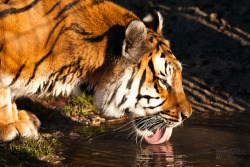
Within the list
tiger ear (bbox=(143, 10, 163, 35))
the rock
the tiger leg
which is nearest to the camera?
the tiger leg

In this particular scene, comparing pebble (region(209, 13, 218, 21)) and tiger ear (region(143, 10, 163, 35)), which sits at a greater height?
pebble (region(209, 13, 218, 21))

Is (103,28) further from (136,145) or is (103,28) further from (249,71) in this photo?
(249,71)

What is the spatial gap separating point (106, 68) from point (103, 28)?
0.41 meters

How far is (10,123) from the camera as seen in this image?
4703 mm

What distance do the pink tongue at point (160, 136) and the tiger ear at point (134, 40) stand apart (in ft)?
3.22

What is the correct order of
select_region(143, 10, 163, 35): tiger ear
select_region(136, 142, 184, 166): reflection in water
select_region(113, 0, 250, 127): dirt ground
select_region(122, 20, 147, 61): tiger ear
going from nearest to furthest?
select_region(122, 20, 147, 61): tiger ear, select_region(136, 142, 184, 166): reflection in water, select_region(143, 10, 163, 35): tiger ear, select_region(113, 0, 250, 127): dirt ground

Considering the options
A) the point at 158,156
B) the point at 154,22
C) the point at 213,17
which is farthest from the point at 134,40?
the point at 213,17

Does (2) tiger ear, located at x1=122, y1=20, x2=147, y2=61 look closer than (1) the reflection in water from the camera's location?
Yes

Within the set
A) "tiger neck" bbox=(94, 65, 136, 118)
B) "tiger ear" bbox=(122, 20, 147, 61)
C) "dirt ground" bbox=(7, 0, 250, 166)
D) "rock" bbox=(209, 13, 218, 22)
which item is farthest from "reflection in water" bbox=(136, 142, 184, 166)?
"rock" bbox=(209, 13, 218, 22)

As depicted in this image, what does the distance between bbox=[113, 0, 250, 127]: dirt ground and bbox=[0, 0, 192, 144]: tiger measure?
1.74 meters

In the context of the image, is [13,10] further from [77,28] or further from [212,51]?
[212,51]

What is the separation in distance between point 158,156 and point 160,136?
47cm

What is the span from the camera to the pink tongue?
189 inches

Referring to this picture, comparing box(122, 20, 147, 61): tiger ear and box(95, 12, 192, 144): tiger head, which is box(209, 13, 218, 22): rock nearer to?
box(95, 12, 192, 144): tiger head
